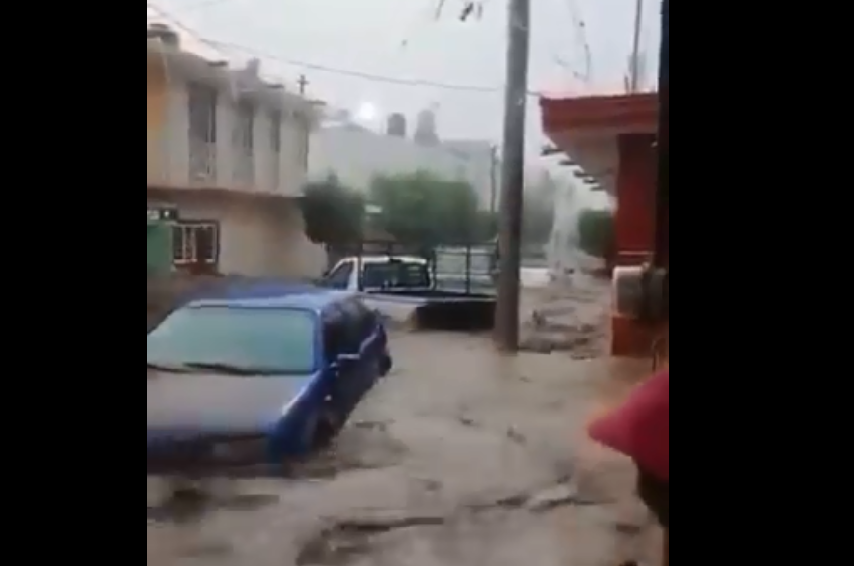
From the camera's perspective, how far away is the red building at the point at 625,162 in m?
1.26

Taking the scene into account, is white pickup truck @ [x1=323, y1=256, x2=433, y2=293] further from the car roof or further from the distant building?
the distant building

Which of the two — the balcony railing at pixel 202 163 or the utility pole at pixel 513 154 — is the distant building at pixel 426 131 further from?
the balcony railing at pixel 202 163

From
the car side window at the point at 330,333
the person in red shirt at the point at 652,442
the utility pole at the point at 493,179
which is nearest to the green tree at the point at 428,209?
the utility pole at the point at 493,179

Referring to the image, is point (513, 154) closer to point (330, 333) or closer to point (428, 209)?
point (428, 209)

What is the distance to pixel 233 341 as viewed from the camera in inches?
49.6

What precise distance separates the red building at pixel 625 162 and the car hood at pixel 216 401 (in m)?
0.39

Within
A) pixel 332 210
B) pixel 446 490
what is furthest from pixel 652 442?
pixel 332 210

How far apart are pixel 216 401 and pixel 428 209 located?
33 centimetres
